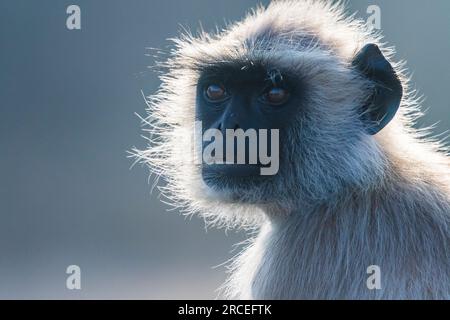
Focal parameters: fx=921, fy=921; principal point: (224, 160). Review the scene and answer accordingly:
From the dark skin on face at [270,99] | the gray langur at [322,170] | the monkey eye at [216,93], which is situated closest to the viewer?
the gray langur at [322,170]

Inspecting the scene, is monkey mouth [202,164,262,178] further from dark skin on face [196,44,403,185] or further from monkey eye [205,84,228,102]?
monkey eye [205,84,228,102]

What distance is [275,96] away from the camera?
3.06m

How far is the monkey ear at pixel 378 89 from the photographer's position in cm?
296

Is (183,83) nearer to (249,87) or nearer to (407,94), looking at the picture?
(249,87)

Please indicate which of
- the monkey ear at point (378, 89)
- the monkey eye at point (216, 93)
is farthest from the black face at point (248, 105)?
the monkey ear at point (378, 89)

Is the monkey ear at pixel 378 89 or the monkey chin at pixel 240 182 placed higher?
the monkey ear at pixel 378 89

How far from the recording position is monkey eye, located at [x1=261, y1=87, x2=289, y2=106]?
305 cm

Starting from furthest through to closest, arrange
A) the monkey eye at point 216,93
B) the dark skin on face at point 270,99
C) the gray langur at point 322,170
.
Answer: the monkey eye at point 216,93 < the dark skin on face at point 270,99 < the gray langur at point 322,170

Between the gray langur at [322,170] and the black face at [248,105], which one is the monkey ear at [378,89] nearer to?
the gray langur at [322,170]

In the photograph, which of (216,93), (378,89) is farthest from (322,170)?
(216,93)

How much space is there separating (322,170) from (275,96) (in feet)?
0.96
